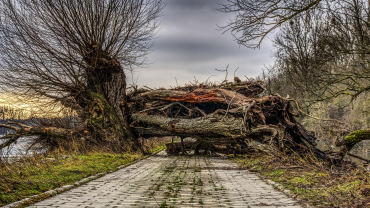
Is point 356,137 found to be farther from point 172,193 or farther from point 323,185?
point 172,193

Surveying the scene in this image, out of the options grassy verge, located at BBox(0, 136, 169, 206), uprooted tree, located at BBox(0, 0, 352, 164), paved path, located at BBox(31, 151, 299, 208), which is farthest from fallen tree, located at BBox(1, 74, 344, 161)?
grassy verge, located at BBox(0, 136, 169, 206)

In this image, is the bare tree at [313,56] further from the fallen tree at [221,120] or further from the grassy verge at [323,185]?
the grassy verge at [323,185]

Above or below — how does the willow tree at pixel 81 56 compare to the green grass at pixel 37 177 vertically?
above

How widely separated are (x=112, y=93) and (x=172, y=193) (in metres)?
9.26

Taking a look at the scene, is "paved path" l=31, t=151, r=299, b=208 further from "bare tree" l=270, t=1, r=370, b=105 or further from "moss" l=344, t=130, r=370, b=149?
"bare tree" l=270, t=1, r=370, b=105

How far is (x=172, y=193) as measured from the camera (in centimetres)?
479

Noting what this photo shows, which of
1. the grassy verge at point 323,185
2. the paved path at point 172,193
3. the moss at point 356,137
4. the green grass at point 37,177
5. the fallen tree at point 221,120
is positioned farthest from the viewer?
the fallen tree at point 221,120

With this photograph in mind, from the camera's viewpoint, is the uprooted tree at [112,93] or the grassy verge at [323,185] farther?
the uprooted tree at [112,93]

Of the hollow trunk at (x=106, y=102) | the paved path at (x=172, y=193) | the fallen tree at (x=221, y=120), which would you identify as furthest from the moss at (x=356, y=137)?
the hollow trunk at (x=106, y=102)

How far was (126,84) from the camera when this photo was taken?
13.8 metres

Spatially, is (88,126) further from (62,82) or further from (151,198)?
(151,198)

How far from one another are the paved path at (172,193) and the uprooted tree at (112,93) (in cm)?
442

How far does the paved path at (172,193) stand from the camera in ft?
13.3

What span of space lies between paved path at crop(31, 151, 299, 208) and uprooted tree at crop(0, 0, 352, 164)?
4415mm
